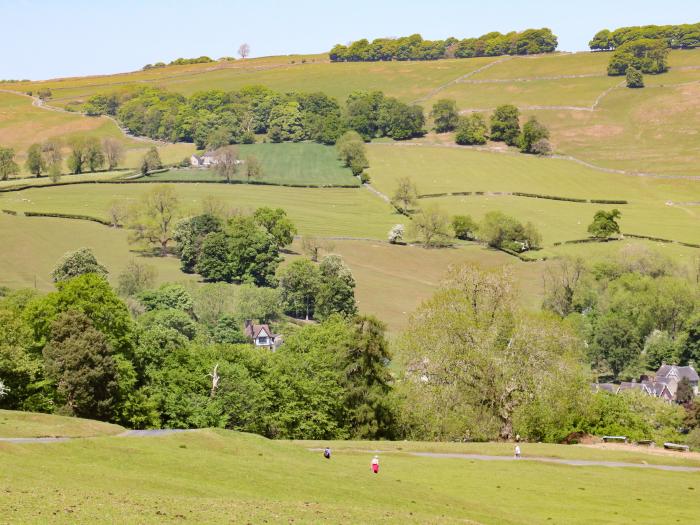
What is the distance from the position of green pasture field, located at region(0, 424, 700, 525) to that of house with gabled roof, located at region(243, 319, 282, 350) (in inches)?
3045

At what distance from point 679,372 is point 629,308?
706 inches

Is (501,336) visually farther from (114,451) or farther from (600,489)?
(114,451)

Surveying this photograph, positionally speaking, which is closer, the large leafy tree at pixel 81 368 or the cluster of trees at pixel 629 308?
the large leafy tree at pixel 81 368

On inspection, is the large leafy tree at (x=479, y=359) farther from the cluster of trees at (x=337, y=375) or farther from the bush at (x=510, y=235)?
the bush at (x=510, y=235)

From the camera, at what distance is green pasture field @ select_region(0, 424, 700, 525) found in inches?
1420

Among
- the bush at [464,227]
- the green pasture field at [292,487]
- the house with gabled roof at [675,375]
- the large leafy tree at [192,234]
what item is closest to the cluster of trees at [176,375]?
the green pasture field at [292,487]

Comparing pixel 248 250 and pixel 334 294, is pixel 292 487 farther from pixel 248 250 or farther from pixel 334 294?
pixel 248 250

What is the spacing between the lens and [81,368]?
2707 inches

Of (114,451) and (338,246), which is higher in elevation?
(114,451)

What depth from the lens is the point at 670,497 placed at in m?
50.0

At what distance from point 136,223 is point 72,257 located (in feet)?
97.7

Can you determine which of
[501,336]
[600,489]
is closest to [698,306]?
[501,336]

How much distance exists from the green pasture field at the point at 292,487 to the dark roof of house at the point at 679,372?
7859cm

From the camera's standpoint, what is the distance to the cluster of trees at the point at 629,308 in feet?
463
